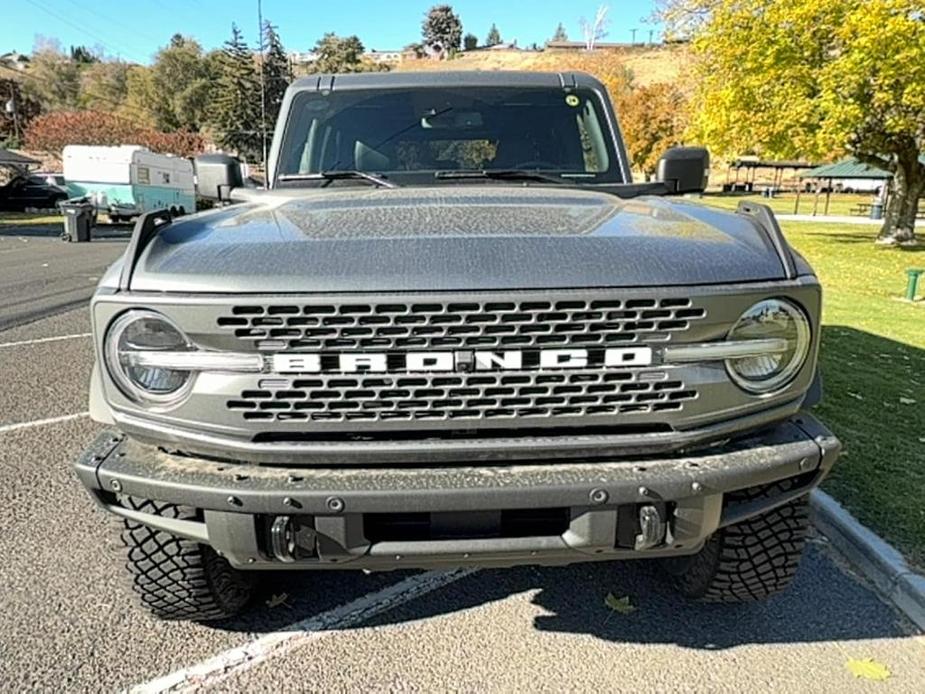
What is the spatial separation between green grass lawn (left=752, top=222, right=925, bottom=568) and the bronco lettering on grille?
218cm

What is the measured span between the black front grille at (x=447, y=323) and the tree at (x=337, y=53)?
255 feet

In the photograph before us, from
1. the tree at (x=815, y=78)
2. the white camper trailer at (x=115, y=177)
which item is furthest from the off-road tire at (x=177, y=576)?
the white camper trailer at (x=115, y=177)

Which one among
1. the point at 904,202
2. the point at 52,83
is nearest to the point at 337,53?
the point at 52,83

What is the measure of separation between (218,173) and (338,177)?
67 cm

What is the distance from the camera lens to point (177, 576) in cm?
243

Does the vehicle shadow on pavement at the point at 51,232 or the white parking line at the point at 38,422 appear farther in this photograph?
the vehicle shadow on pavement at the point at 51,232

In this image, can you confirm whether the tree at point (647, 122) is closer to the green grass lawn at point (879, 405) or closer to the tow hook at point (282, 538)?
the green grass lawn at point (879, 405)

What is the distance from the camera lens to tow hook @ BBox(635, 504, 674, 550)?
1.98 m

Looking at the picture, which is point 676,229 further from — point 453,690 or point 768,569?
point 453,690

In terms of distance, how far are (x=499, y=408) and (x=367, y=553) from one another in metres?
0.52

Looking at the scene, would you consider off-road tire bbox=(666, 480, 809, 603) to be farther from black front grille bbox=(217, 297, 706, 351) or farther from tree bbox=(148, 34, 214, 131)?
tree bbox=(148, 34, 214, 131)

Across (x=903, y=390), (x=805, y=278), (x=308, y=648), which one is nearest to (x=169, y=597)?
(x=308, y=648)

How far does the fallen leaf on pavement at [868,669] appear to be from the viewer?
8.14ft

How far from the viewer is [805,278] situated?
211cm
